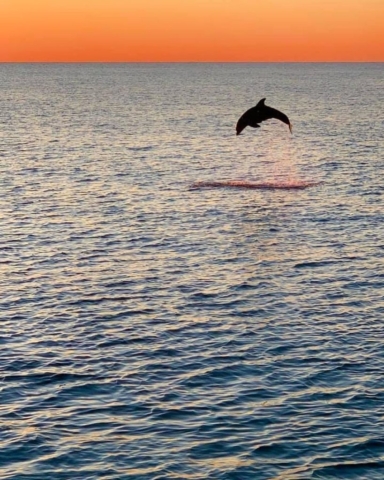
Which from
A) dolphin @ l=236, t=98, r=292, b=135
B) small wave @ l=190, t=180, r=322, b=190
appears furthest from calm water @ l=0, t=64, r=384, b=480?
Result: dolphin @ l=236, t=98, r=292, b=135

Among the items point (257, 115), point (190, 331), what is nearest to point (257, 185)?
point (257, 115)

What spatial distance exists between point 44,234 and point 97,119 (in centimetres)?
13207

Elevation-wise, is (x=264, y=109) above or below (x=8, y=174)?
above

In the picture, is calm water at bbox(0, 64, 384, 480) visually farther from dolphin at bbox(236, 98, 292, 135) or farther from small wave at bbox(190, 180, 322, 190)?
dolphin at bbox(236, 98, 292, 135)

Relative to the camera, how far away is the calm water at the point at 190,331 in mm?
32688

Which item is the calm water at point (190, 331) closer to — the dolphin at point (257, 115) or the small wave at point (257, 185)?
the small wave at point (257, 185)

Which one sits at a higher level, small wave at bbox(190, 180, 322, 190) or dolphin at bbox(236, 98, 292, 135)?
dolphin at bbox(236, 98, 292, 135)

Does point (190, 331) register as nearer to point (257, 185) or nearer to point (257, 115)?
point (257, 115)

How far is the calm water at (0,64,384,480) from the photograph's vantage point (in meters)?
32.7

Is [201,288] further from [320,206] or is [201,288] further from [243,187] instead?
[243,187]

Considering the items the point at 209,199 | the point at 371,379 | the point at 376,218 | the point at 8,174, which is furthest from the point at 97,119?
the point at 371,379

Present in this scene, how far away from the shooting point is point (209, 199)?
277 feet

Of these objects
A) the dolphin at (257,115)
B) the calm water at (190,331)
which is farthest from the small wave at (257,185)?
the dolphin at (257,115)

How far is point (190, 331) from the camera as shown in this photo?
4534cm
